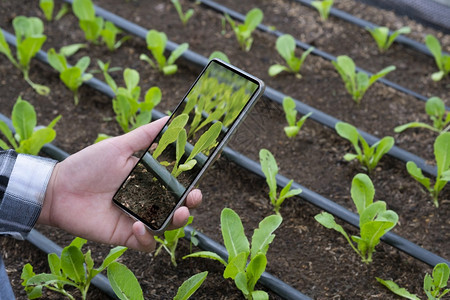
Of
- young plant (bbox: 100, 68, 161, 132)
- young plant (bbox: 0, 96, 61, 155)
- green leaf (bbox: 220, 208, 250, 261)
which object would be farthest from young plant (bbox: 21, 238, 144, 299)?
young plant (bbox: 100, 68, 161, 132)

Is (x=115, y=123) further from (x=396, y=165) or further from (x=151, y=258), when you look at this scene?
(x=396, y=165)

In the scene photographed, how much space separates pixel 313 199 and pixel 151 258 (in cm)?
48

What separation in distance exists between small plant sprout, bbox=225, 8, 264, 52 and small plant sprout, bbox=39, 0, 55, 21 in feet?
2.43

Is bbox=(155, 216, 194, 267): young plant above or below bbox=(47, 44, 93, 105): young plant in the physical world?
below

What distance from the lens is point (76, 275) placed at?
1.42 metres

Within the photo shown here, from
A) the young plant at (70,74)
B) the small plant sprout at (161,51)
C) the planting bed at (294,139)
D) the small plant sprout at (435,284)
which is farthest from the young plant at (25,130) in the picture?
the small plant sprout at (435,284)

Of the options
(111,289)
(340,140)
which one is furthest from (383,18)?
(111,289)

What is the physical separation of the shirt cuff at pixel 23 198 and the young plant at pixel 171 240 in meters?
0.31

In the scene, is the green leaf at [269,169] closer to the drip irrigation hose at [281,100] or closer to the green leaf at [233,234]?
the green leaf at [233,234]

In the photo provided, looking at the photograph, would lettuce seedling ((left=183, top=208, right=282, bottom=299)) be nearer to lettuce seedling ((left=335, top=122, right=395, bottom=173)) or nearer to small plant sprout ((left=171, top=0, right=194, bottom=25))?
lettuce seedling ((left=335, top=122, right=395, bottom=173))

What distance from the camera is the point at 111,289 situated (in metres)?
1.48

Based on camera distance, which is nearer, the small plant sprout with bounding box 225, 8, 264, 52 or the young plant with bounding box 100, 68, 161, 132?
the young plant with bounding box 100, 68, 161, 132

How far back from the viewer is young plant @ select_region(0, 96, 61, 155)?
176 cm

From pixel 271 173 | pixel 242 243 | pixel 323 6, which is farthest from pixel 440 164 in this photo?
pixel 323 6
